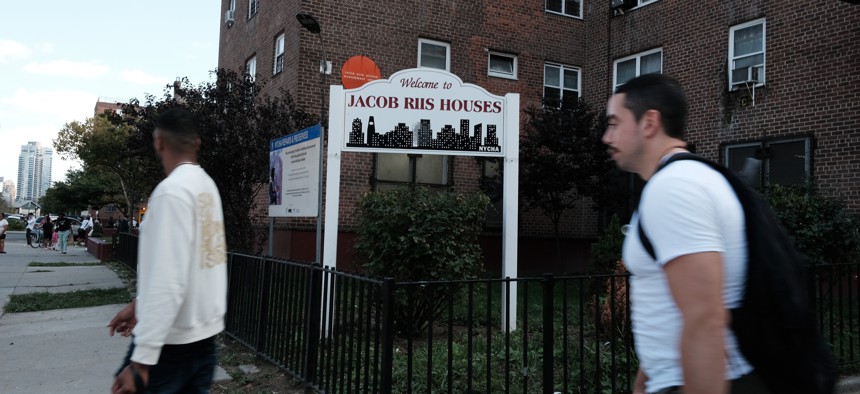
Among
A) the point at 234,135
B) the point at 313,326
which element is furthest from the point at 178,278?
the point at 234,135

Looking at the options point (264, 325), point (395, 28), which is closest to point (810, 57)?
point (395, 28)

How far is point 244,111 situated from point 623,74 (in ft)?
33.4

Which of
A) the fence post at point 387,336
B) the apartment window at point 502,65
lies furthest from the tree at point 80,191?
the fence post at point 387,336

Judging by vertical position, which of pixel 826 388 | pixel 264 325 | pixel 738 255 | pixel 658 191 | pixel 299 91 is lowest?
pixel 264 325

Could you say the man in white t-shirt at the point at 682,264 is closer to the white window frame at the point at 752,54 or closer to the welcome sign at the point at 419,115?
the welcome sign at the point at 419,115

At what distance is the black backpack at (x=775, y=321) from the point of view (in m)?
1.58

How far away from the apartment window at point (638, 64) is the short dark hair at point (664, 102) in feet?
46.4

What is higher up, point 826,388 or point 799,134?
point 799,134

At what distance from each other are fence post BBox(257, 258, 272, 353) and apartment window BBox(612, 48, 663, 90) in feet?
37.9

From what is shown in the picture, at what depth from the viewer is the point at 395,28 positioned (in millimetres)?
14922

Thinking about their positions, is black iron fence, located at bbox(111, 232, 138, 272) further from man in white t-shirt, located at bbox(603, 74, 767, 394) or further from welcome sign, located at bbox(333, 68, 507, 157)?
man in white t-shirt, located at bbox(603, 74, 767, 394)

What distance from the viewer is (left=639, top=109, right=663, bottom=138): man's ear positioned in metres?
1.85

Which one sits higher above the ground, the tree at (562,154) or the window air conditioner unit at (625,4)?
the window air conditioner unit at (625,4)

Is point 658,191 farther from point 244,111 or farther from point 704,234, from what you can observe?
point 244,111
